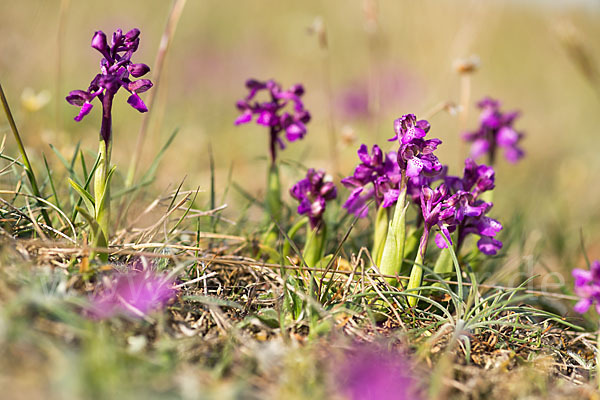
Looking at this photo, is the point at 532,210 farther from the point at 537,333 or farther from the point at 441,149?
the point at 537,333

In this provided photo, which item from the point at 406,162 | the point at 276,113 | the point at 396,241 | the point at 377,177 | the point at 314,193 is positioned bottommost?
the point at 396,241

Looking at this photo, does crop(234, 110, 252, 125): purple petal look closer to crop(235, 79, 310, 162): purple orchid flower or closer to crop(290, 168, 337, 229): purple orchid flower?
crop(235, 79, 310, 162): purple orchid flower

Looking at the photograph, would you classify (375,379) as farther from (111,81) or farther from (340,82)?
(340,82)

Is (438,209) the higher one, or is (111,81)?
(111,81)

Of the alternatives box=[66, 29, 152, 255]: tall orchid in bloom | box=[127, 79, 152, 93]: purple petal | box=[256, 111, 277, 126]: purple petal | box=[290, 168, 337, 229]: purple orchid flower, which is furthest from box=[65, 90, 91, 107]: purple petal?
box=[290, 168, 337, 229]: purple orchid flower

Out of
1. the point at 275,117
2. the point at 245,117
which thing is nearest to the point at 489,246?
the point at 275,117
